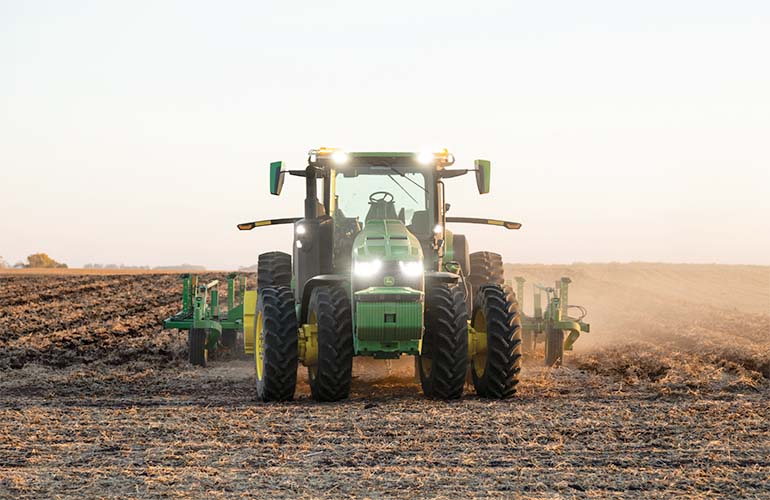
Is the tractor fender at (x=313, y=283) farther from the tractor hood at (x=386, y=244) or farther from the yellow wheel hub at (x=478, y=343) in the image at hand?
the yellow wheel hub at (x=478, y=343)

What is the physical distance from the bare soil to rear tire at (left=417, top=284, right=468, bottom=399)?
0.24 metres

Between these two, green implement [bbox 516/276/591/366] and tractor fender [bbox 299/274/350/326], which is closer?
tractor fender [bbox 299/274/350/326]

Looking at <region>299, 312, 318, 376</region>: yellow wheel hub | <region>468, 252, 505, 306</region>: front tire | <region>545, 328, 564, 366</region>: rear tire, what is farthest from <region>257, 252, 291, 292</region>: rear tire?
<region>545, 328, 564, 366</region>: rear tire

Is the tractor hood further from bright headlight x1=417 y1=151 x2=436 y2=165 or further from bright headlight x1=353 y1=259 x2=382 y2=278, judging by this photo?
bright headlight x1=417 y1=151 x2=436 y2=165

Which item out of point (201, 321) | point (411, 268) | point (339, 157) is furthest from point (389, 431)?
point (201, 321)

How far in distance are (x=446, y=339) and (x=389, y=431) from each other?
1.64 m

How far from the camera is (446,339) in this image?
9867 millimetres

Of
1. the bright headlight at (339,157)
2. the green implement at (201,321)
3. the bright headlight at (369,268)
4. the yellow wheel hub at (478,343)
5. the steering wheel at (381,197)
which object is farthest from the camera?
the green implement at (201,321)

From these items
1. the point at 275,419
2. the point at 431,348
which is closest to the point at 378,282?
the point at 431,348

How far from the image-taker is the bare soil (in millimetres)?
6801

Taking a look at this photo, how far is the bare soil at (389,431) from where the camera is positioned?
6801 mm

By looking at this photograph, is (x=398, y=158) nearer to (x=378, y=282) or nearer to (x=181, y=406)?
(x=378, y=282)

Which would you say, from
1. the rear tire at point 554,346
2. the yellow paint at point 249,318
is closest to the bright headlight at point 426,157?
the yellow paint at point 249,318

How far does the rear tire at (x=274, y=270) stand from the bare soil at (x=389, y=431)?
5.11 feet
